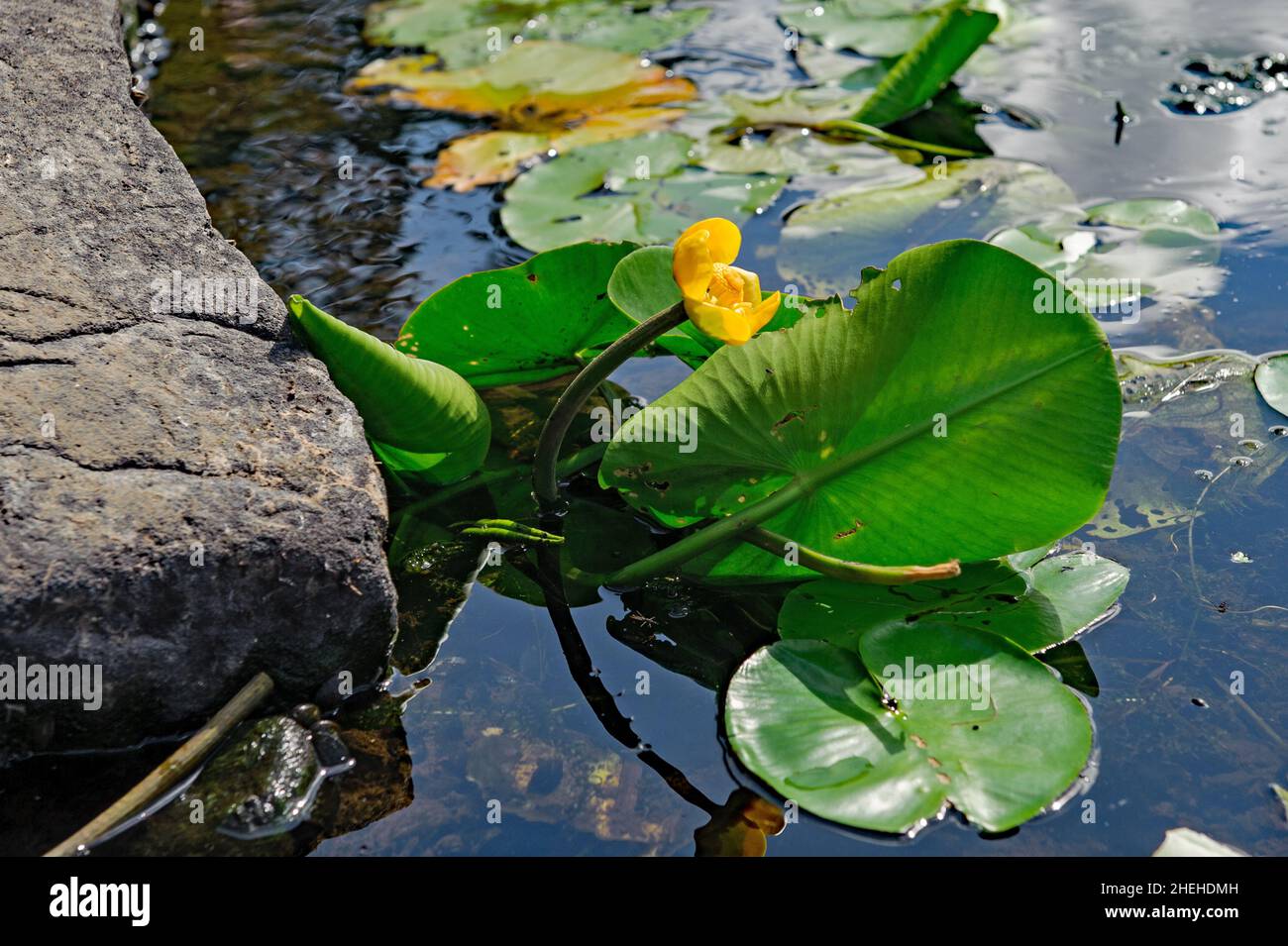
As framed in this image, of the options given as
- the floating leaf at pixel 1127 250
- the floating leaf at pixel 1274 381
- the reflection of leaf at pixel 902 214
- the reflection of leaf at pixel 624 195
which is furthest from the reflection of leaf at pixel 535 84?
the floating leaf at pixel 1274 381

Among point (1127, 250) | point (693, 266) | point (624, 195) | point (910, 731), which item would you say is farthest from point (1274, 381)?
point (624, 195)

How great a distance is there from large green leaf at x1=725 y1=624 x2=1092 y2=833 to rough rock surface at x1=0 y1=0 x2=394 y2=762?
23.1 inches

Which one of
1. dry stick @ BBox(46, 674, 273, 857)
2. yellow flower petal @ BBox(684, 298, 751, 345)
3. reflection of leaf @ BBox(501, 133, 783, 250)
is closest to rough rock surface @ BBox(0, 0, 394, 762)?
dry stick @ BBox(46, 674, 273, 857)

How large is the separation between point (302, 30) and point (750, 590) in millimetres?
3147

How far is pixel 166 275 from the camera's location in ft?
6.51

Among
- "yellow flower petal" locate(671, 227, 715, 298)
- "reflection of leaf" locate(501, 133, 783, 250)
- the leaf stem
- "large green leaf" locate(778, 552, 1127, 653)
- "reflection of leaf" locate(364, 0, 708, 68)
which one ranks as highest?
"reflection of leaf" locate(364, 0, 708, 68)

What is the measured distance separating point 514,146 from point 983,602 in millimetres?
2112

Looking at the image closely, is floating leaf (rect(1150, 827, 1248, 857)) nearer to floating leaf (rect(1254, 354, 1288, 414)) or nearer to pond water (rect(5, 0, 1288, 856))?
pond water (rect(5, 0, 1288, 856))

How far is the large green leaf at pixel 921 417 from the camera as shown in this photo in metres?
1.74

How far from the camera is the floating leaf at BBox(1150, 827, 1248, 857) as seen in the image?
4.97ft

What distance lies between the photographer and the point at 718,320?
5.35ft
